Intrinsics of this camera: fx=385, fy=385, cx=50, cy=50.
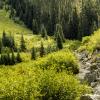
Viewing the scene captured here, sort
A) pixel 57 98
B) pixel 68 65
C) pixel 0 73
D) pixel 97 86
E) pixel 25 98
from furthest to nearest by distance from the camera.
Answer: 1. pixel 68 65
2. pixel 0 73
3. pixel 97 86
4. pixel 57 98
5. pixel 25 98

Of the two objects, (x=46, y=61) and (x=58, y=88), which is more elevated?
(x=58, y=88)

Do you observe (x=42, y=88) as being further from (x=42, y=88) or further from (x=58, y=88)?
(x=58, y=88)

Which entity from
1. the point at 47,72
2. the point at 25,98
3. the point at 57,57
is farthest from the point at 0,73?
the point at 57,57

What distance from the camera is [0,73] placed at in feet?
280

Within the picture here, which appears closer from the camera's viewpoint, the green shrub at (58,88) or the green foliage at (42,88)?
the green foliage at (42,88)

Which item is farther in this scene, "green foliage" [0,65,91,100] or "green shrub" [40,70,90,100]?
"green shrub" [40,70,90,100]

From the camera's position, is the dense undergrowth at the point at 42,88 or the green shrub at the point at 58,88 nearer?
the dense undergrowth at the point at 42,88

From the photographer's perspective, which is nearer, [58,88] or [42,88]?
[58,88]

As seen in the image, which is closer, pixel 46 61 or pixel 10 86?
pixel 10 86

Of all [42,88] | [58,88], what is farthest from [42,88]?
[58,88]

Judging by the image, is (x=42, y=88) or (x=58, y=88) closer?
(x=58, y=88)

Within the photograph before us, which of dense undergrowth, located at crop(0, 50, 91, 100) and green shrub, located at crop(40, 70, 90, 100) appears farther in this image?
green shrub, located at crop(40, 70, 90, 100)

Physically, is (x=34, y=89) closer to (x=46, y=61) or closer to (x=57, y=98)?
(x=57, y=98)

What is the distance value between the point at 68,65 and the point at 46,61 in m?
7.10
